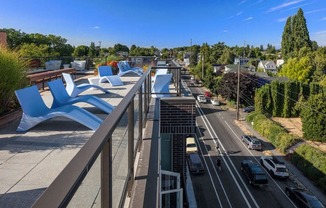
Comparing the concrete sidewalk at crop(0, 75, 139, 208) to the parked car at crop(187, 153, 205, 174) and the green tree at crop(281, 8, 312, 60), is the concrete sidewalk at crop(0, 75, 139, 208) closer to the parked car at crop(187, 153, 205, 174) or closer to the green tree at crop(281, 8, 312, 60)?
the parked car at crop(187, 153, 205, 174)

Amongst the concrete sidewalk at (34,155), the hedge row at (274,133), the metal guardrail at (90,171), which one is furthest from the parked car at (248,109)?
the metal guardrail at (90,171)

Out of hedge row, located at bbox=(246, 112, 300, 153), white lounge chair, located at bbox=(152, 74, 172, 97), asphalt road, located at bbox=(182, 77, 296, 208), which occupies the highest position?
white lounge chair, located at bbox=(152, 74, 172, 97)

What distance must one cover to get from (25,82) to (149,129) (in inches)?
138

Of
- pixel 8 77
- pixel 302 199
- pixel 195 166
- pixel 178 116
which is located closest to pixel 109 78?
pixel 178 116

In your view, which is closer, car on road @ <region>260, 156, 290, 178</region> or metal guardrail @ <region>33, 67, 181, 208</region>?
metal guardrail @ <region>33, 67, 181, 208</region>

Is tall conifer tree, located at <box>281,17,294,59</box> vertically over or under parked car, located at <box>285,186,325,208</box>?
over

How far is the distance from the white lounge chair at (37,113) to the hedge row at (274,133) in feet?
59.3

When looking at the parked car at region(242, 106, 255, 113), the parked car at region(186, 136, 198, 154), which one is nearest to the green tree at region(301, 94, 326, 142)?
the parked car at region(242, 106, 255, 113)

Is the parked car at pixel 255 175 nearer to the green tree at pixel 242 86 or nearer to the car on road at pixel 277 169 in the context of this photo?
the car on road at pixel 277 169

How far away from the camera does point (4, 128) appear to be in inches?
179

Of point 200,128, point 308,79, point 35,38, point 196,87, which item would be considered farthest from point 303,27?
point 35,38

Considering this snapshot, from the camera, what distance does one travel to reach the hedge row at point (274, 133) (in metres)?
20.1

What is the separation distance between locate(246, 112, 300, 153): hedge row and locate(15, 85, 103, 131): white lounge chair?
59.3 feet

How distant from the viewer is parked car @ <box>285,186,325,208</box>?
12.4 meters
